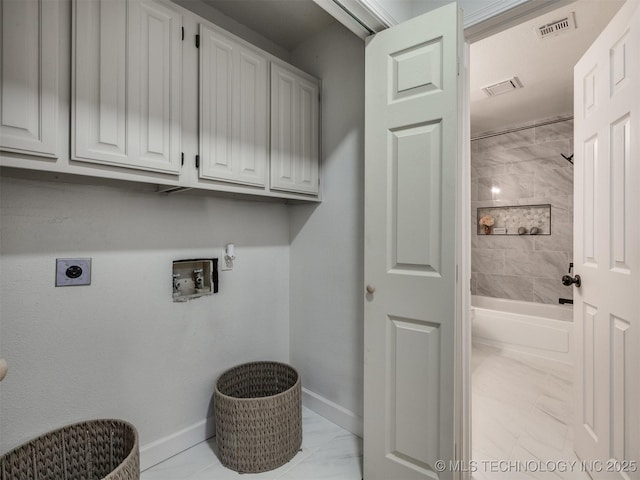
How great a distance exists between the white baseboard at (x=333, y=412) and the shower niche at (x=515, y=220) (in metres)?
3.13

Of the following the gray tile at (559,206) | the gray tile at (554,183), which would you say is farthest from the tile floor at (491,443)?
the gray tile at (554,183)

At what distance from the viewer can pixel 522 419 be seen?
199 cm

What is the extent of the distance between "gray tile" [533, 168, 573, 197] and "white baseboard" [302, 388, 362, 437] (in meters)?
3.32

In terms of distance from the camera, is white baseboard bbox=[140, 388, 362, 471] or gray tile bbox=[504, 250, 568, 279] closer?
white baseboard bbox=[140, 388, 362, 471]

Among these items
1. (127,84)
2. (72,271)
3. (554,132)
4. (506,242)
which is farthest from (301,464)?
(554,132)

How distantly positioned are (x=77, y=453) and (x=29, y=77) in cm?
144

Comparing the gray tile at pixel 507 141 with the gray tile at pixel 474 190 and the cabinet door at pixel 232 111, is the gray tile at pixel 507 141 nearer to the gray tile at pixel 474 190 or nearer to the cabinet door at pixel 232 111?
the gray tile at pixel 474 190

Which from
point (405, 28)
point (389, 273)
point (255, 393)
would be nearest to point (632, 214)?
point (389, 273)

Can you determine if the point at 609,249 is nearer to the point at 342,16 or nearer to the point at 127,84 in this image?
the point at 342,16

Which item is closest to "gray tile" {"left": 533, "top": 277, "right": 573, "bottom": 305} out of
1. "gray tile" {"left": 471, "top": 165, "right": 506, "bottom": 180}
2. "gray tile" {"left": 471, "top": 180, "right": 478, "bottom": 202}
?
"gray tile" {"left": 471, "top": 180, "right": 478, "bottom": 202}

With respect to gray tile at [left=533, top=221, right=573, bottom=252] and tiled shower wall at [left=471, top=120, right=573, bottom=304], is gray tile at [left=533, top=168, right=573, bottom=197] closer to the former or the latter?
tiled shower wall at [left=471, top=120, right=573, bottom=304]

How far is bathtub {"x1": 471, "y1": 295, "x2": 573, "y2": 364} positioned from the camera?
9.56 ft

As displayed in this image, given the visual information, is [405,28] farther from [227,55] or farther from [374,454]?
[374,454]

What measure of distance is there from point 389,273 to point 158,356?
48.2 inches
